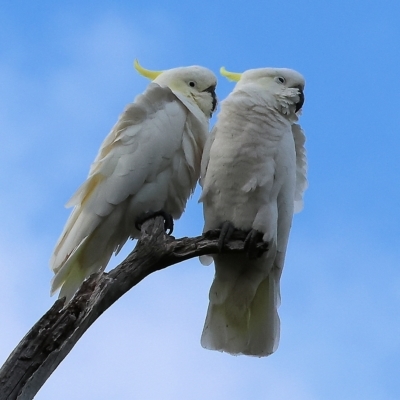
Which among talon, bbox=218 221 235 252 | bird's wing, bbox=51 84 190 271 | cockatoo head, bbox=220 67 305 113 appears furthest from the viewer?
cockatoo head, bbox=220 67 305 113

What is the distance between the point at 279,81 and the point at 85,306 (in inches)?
75.9

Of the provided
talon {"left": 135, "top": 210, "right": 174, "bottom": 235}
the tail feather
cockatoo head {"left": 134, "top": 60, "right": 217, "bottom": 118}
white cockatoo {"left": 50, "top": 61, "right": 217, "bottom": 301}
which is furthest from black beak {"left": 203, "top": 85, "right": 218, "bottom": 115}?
the tail feather

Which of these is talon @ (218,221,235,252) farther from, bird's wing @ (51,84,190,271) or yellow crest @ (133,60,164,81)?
yellow crest @ (133,60,164,81)

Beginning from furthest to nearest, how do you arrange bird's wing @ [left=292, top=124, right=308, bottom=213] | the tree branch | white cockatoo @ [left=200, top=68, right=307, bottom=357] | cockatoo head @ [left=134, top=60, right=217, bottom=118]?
1. cockatoo head @ [left=134, top=60, right=217, bottom=118]
2. bird's wing @ [left=292, top=124, right=308, bottom=213]
3. white cockatoo @ [left=200, top=68, right=307, bottom=357]
4. the tree branch

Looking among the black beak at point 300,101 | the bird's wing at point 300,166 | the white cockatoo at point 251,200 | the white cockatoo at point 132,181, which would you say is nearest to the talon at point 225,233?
the white cockatoo at point 251,200

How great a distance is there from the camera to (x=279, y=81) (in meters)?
4.36

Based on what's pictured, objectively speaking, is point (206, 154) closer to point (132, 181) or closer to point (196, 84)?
point (132, 181)

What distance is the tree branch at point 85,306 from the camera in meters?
2.84

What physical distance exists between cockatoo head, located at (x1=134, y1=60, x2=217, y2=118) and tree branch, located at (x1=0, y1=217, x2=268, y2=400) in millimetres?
990

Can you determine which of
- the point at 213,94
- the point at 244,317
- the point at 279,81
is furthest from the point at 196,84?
the point at 244,317

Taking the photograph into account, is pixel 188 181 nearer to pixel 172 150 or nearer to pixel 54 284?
pixel 172 150

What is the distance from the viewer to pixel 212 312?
165 inches

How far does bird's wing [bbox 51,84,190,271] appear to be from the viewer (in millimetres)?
4105

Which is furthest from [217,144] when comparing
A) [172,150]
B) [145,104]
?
[145,104]
